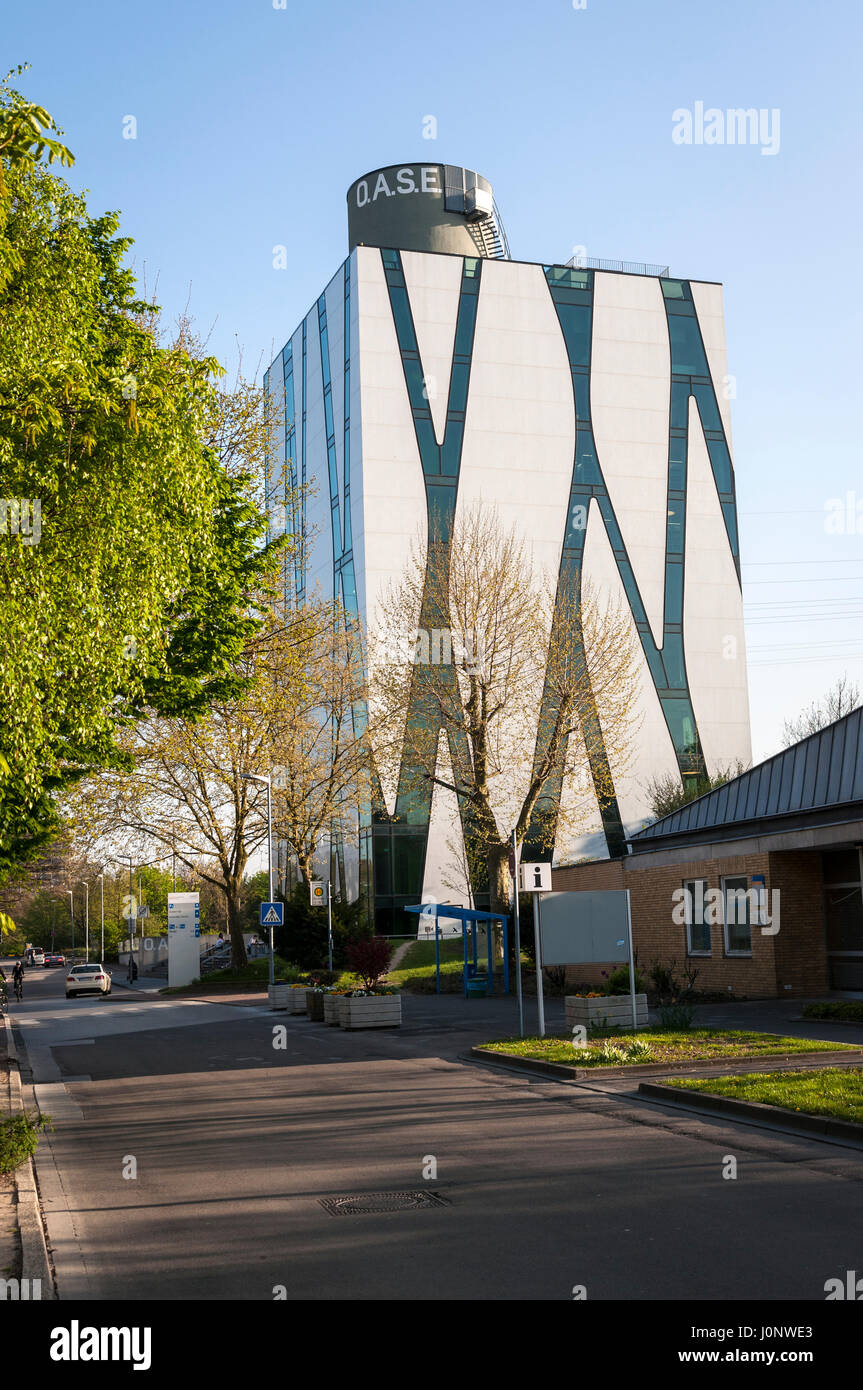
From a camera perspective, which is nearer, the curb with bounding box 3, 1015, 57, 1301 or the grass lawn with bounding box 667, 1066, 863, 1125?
the curb with bounding box 3, 1015, 57, 1301

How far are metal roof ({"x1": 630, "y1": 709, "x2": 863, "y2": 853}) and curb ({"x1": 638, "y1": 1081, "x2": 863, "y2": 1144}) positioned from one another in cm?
1096

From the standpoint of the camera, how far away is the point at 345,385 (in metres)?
56.4

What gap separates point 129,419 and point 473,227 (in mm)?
54525

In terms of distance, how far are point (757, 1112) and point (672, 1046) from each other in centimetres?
533

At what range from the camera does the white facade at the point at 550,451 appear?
54156 millimetres

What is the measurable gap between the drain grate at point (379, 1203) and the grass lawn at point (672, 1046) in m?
7.24

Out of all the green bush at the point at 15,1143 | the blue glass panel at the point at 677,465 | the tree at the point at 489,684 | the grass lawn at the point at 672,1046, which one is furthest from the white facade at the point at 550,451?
the green bush at the point at 15,1143

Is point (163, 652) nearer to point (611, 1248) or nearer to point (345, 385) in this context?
point (611, 1248)

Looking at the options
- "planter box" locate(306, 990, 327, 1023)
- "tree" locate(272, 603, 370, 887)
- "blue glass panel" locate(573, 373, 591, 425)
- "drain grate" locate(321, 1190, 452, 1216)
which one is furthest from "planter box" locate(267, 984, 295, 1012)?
"blue glass panel" locate(573, 373, 591, 425)

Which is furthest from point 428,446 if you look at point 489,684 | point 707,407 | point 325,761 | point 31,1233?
point 31,1233

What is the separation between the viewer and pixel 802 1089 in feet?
39.7

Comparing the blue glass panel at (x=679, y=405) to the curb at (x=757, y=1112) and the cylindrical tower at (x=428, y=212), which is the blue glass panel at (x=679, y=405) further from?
the curb at (x=757, y=1112)

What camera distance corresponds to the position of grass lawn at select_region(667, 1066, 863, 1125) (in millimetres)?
10883

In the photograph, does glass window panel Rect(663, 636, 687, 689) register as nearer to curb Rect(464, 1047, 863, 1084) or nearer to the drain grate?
curb Rect(464, 1047, 863, 1084)
